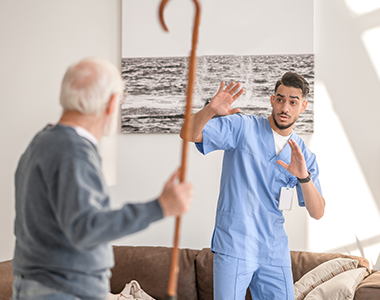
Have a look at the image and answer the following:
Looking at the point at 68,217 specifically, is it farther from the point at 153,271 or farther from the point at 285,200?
the point at 153,271

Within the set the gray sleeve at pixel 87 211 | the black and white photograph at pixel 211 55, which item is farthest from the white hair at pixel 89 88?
the black and white photograph at pixel 211 55

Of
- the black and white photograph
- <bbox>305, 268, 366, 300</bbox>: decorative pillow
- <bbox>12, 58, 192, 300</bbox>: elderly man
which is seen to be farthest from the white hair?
the black and white photograph

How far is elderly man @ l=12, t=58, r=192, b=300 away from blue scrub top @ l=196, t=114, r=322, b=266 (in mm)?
992

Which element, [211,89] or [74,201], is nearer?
[74,201]

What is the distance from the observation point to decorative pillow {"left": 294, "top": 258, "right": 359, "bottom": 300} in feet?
7.52

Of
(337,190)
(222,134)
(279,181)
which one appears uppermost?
(222,134)

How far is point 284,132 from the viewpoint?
82.1 inches

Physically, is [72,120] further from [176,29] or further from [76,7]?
[76,7]

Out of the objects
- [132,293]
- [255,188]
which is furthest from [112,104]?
[132,293]

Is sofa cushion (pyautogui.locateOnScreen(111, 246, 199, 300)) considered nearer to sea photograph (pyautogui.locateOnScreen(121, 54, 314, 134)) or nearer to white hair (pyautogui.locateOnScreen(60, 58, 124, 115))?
sea photograph (pyautogui.locateOnScreen(121, 54, 314, 134))

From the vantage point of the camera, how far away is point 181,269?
8.61 feet

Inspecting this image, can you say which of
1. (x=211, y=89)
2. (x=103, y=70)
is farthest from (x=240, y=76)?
(x=103, y=70)

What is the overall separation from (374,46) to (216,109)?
5.38ft

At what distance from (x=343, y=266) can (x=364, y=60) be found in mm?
1465
